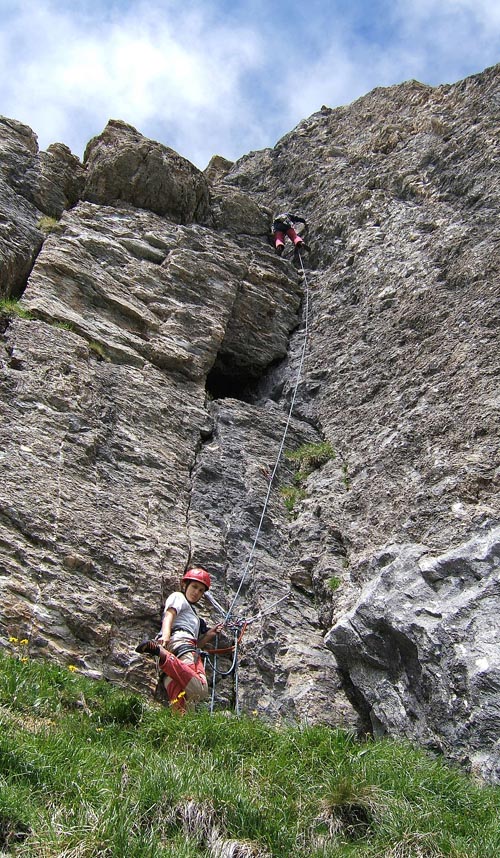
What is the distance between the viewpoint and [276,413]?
13328mm

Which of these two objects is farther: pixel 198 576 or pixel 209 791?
pixel 198 576

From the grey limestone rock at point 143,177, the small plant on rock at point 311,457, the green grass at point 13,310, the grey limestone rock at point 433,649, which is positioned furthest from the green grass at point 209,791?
the grey limestone rock at point 143,177

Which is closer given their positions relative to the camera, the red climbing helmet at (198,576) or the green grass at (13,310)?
the red climbing helmet at (198,576)

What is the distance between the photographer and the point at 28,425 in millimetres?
9883

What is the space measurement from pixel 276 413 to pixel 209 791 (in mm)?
8523

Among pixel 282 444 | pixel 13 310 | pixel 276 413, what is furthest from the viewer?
pixel 276 413

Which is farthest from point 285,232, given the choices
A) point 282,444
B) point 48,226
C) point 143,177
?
point 282,444

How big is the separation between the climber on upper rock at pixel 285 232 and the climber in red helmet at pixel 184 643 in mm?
9906

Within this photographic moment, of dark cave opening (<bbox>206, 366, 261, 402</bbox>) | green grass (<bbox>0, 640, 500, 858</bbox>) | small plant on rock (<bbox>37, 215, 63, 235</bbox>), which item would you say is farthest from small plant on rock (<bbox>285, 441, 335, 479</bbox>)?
small plant on rock (<bbox>37, 215, 63, 235</bbox>)

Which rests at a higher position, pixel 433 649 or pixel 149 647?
pixel 433 649

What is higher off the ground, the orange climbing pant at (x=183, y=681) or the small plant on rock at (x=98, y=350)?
the small plant on rock at (x=98, y=350)

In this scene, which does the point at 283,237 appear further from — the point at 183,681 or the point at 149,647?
the point at 183,681

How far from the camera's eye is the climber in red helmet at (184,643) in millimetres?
7848

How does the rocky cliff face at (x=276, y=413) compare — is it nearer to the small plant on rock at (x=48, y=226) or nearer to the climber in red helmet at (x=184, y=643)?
the small plant on rock at (x=48, y=226)
